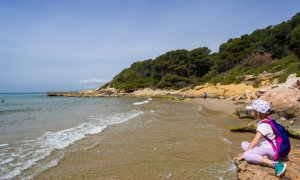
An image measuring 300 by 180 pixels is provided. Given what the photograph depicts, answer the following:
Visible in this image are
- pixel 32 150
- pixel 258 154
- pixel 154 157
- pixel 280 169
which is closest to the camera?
pixel 280 169

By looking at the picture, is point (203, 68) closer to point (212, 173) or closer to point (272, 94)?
point (272, 94)

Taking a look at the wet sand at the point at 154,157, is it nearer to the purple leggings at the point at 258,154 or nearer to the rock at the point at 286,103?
the purple leggings at the point at 258,154

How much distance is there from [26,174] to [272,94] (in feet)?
33.1

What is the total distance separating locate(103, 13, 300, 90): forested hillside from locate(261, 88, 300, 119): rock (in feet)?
66.1

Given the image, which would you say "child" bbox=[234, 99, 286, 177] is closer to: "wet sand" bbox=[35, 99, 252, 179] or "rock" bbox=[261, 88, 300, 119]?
"wet sand" bbox=[35, 99, 252, 179]

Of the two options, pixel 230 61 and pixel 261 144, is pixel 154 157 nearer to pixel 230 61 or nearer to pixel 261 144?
pixel 261 144

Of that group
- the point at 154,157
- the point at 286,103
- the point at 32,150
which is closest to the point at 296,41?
the point at 286,103

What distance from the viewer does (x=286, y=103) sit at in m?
11.0

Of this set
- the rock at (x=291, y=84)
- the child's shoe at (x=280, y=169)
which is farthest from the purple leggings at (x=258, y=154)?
the rock at (x=291, y=84)

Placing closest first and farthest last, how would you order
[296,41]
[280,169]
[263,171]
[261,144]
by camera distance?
1. [280,169]
2. [263,171]
3. [261,144]
4. [296,41]

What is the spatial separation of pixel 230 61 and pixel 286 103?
56454mm

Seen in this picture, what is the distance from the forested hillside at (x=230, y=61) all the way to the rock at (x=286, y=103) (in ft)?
66.1

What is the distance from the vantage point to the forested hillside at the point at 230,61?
44.6 m

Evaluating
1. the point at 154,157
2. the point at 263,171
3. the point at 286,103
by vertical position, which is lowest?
the point at 154,157
